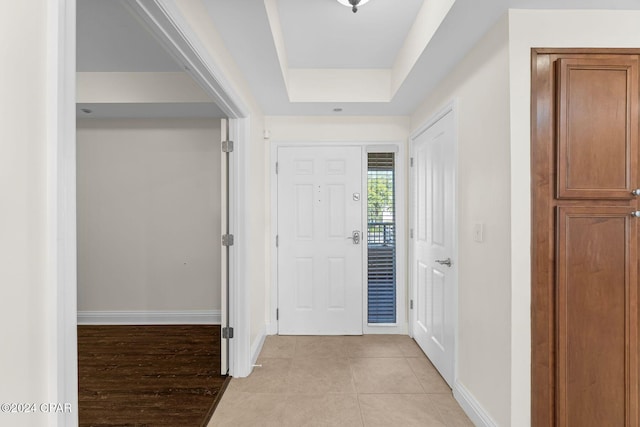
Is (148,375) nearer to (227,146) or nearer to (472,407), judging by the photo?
(227,146)

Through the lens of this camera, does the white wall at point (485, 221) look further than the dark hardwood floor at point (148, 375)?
No

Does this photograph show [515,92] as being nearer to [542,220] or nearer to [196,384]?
[542,220]

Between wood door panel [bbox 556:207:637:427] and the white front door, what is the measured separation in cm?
201

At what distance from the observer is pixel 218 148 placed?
3.86 meters

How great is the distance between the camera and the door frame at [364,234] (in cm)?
354

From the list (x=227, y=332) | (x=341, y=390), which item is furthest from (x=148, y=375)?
(x=341, y=390)

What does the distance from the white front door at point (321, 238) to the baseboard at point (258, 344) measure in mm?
208

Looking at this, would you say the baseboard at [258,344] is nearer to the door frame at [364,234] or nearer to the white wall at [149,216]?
the door frame at [364,234]
